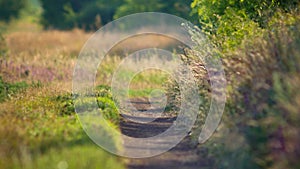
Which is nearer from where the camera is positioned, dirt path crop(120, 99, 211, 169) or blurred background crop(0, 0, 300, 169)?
blurred background crop(0, 0, 300, 169)

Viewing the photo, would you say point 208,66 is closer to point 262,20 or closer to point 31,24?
point 262,20

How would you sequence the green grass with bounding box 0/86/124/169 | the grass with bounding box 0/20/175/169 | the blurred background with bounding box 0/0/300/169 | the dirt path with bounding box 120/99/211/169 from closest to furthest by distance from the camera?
1. the blurred background with bounding box 0/0/300/169
2. the green grass with bounding box 0/86/124/169
3. the grass with bounding box 0/20/175/169
4. the dirt path with bounding box 120/99/211/169

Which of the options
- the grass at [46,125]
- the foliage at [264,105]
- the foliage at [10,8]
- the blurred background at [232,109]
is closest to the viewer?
the foliage at [264,105]

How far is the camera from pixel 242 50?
40.1ft

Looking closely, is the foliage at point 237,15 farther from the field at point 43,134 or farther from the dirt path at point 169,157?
the field at point 43,134

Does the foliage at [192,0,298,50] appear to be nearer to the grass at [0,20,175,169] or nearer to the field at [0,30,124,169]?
the grass at [0,20,175,169]

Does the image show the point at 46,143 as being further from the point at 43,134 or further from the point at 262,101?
the point at 262,101

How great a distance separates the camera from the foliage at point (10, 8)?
60.7 meters

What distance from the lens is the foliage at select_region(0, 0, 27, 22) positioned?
60.7 m

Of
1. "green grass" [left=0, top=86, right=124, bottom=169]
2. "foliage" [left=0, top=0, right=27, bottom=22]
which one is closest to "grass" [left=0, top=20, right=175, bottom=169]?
"green grass" [left=0, top=86, right=124, bottom=169]

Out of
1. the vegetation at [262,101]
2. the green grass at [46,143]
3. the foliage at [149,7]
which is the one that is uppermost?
the foliage at [149,7]

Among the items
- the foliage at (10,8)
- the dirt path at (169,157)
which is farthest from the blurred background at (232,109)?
the foliage at (10,8)

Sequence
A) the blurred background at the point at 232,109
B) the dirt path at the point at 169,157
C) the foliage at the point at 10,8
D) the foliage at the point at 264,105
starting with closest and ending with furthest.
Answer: the foliage at the point at 264,105 < the blurred background at the point at 232,109 < the dirt path at the point at 169,157 < the foliage at the point at 10,8

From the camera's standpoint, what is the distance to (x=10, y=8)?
61.7 metres
